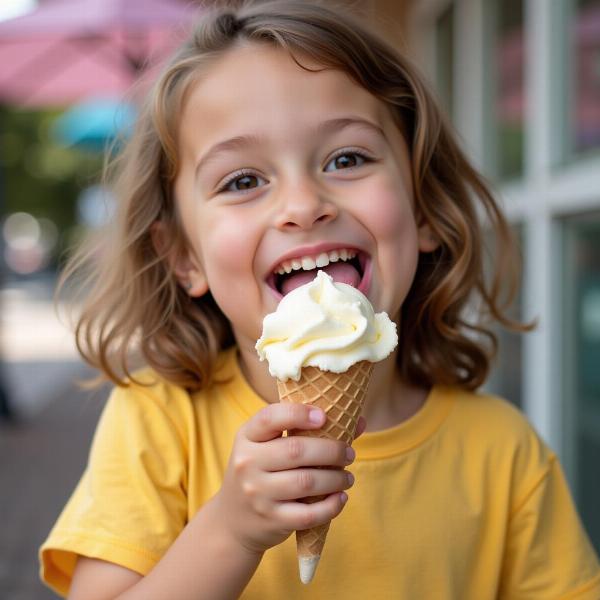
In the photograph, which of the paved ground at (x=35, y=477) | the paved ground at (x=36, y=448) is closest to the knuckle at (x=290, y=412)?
the paved ground at (x=36, y=448)

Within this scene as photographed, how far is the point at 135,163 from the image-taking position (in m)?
2.13

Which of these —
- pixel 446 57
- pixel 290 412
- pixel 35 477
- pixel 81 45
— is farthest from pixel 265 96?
pixel 81 45

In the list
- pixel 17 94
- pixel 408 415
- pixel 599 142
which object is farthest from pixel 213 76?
pixel 17 94

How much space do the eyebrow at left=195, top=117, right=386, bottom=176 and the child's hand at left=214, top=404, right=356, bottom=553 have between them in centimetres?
61

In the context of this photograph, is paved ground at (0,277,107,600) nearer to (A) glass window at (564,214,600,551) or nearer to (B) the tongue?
(B) the tongue

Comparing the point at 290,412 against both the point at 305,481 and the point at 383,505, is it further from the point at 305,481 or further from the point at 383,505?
the point at 383,505

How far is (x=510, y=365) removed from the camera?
13.9 feet

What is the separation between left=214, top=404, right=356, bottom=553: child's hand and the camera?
4.72ft

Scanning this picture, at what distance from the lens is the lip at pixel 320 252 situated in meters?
1.73

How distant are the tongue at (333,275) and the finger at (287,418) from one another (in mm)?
381

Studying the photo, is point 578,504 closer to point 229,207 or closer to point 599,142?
point 599,142

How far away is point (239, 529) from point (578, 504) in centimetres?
217

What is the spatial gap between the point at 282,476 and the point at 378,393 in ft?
2.06

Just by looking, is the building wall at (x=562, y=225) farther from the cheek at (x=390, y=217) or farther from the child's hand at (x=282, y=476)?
the child's hand at (x=282, y=476)
